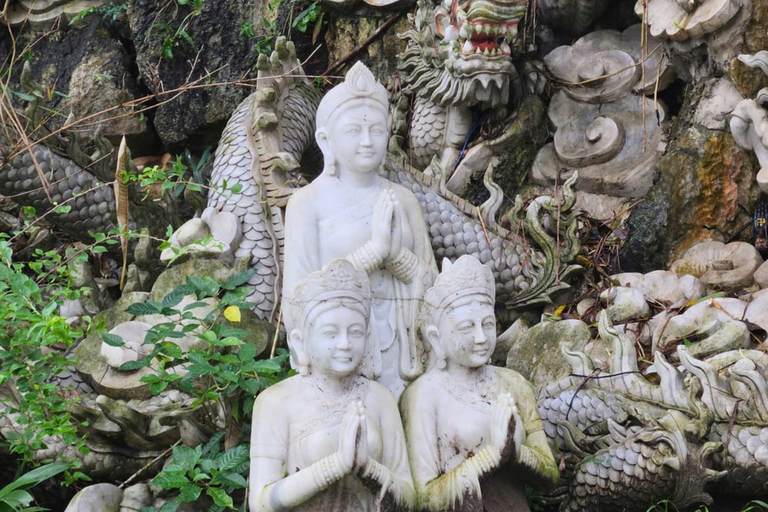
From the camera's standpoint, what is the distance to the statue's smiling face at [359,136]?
5344 mm

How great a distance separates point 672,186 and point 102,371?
3.17 m

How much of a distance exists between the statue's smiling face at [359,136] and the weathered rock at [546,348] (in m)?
1.33

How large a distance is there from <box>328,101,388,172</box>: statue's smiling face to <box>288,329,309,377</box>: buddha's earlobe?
0.98m

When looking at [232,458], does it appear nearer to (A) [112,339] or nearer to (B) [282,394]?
(B) [282,394]

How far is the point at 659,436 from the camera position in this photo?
493cm

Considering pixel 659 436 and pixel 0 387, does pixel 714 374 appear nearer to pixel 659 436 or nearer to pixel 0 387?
pixel 659 436

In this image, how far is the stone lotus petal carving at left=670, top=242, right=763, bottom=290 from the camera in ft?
20.2

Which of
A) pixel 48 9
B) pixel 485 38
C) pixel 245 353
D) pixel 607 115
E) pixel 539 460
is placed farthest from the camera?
pixel 48 9

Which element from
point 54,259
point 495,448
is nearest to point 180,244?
point 54,259

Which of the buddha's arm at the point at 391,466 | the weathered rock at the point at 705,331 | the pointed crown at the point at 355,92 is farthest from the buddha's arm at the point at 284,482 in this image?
the weathered rock at the point at 705,331

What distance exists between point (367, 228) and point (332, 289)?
0.78 meters

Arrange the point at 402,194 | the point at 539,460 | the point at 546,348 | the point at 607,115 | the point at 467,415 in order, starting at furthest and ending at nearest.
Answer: the point at 607,115
the point at 546,348
the point at 402,194
the point at 467,415
the point at 539,460

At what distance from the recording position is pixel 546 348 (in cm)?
601

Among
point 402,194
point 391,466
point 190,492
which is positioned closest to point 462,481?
point 391,466
